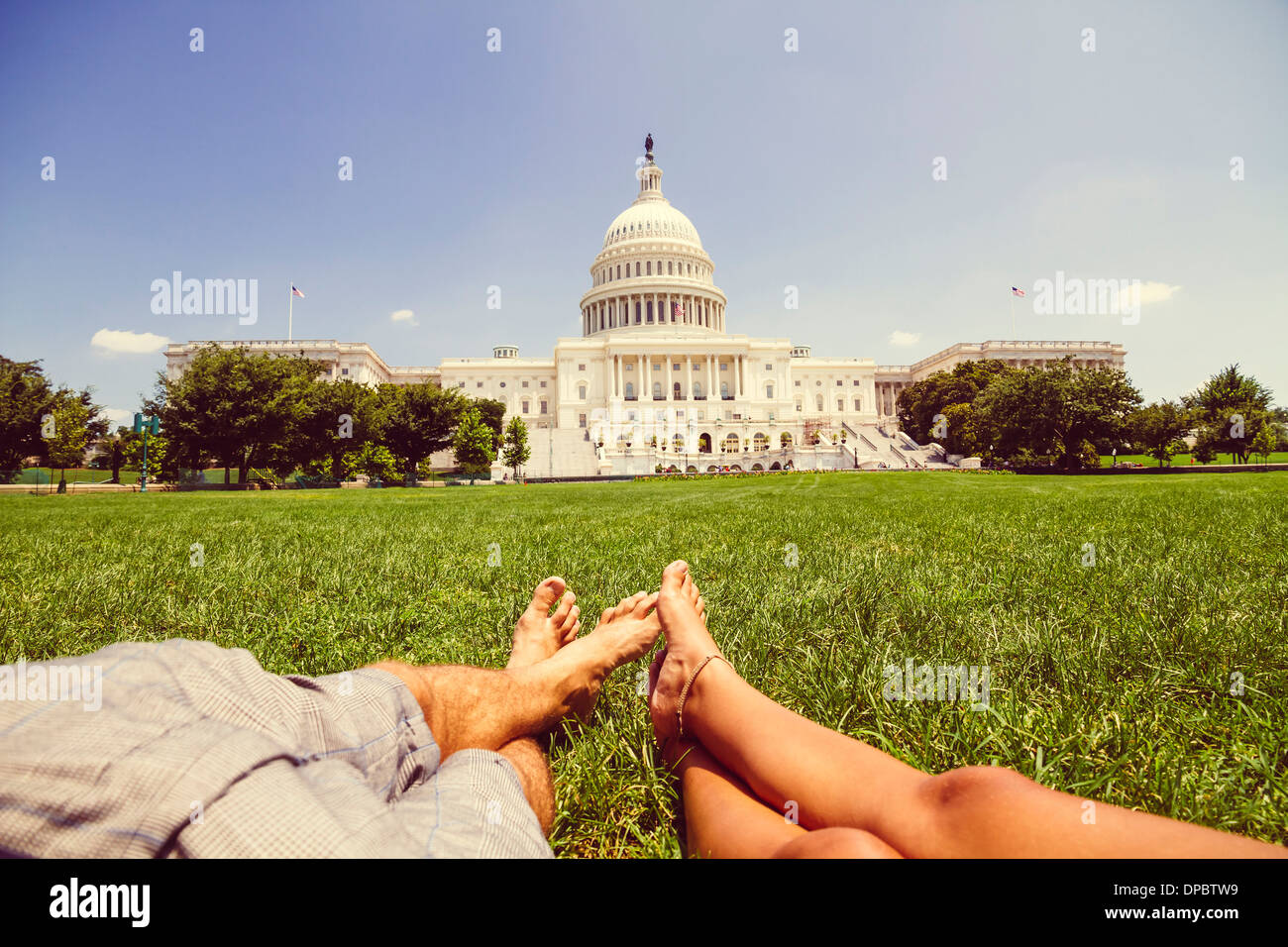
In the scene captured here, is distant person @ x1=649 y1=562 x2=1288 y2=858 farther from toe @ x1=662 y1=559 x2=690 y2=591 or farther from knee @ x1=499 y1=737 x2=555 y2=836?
toe @ x1=662 y1=559 x2=690 y2=591

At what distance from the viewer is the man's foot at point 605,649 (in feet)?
7.05

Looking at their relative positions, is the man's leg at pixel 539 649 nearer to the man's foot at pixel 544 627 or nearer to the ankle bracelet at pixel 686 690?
the man's foot at pixel 544 627

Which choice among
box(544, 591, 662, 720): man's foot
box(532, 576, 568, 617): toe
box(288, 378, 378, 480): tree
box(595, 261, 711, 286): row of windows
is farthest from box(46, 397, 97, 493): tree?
box(595, 261, 711, 286): row of windows

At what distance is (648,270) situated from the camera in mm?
81062

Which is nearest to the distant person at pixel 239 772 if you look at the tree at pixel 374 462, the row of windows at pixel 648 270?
the tree at pixel 374 462

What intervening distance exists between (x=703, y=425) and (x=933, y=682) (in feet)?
226

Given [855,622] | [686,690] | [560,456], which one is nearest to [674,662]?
[686,690]

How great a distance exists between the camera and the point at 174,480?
1615 inches

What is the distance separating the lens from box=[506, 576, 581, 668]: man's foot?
2.50 meters

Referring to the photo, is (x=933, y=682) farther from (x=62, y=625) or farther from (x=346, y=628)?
(x=62, y=625)

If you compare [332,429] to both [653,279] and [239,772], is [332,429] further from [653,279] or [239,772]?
[653,279]

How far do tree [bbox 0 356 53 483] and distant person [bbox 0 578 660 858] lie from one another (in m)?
46.2
